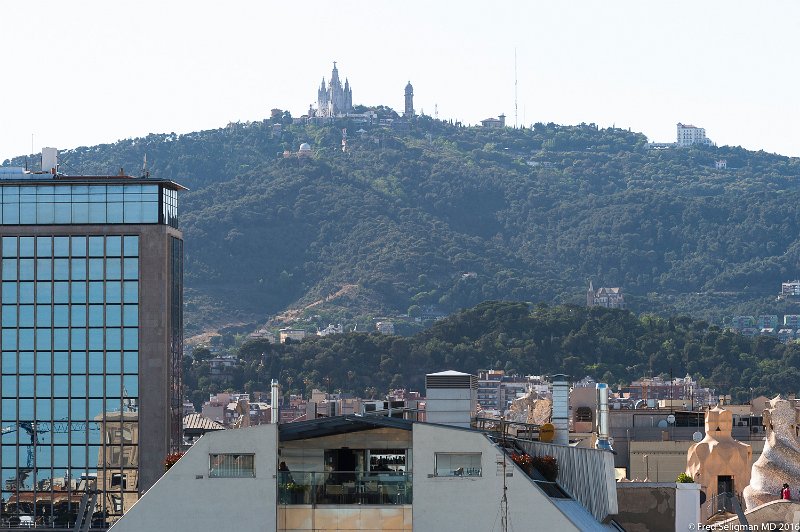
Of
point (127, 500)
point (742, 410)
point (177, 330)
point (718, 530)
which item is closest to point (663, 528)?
point (718, 530)

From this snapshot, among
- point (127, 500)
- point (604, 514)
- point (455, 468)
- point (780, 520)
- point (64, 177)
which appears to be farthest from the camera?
point (64, 177)

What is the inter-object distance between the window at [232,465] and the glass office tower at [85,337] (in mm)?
59846

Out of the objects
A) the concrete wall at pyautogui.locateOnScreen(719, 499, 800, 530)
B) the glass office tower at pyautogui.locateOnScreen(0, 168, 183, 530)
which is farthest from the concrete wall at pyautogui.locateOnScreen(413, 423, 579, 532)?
the glass office tower at pyautogui.locateOnScreen(0, 168, 183, 530)

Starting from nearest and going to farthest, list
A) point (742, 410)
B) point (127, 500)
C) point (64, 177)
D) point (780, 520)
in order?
point (780, 520)
point (127, 500)
point (64, 177)
point (742, 410)

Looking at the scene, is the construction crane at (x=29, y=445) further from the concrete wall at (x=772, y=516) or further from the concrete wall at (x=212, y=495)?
the concrete wall at (x=212, y=495)

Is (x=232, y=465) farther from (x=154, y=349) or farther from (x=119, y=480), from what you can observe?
(x=154, y=349)

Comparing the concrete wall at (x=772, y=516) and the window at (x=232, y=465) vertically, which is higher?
the window at (x=232, y=465)

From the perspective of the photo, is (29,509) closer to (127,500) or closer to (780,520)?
(127,500)

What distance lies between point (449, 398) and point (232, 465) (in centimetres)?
842

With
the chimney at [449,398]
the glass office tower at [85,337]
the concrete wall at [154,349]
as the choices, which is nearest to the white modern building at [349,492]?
the chimney at [449,398]

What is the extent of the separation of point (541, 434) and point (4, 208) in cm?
6026

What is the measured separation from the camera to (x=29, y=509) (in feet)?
320

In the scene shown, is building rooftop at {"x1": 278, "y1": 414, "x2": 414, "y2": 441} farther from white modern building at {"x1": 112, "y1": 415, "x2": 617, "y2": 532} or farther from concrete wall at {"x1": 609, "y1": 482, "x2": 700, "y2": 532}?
concrete wall at {"x1": 609, "y1": 482, "x2": 700, "y2": 532}

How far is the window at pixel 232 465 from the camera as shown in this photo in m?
38.0
